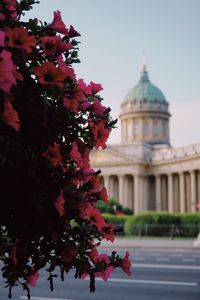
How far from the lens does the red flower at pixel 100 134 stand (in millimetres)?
3586

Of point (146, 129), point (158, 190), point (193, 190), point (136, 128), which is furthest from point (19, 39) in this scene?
point (136, 128)

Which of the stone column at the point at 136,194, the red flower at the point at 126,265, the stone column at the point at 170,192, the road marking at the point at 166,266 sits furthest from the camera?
the stone column at the point at 136,194

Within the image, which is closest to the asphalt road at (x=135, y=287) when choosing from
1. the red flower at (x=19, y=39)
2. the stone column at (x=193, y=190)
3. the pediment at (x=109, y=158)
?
the red flower at (x=19, y=39)

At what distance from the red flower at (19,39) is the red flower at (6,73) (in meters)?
0.31

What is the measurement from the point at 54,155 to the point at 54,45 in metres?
0.75

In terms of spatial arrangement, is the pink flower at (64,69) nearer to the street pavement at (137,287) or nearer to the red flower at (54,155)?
the red flower at (54,155)

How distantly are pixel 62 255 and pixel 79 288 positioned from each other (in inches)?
389

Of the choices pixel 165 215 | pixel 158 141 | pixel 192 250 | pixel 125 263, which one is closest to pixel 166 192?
pixel 158 141

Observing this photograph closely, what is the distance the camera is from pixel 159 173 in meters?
79.8

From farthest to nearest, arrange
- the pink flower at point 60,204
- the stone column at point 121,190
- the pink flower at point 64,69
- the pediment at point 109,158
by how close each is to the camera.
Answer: the stone column at point 121,190 → the pediment at point 109,158 → the pink flower at point 64,69 → the pink flower at point 60,204

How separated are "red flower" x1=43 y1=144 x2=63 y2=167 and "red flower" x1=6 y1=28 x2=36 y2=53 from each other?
59 centimetres

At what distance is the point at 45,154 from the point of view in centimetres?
293

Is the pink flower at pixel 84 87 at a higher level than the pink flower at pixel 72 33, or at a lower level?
lower

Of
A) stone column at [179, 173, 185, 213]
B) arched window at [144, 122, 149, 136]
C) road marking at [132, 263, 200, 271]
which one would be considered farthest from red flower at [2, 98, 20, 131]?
arched window at [144, 122, 149, 136]
